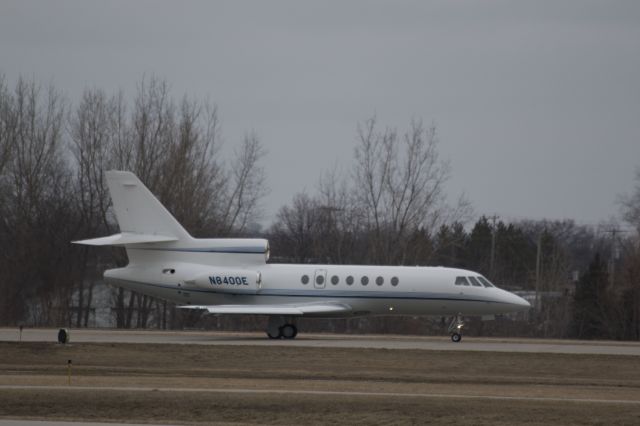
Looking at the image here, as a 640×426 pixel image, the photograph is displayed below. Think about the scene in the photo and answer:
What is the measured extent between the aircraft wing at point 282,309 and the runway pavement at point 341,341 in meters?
0.99

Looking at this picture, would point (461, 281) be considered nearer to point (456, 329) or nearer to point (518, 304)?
point (456, 329)

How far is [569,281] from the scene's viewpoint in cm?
8044

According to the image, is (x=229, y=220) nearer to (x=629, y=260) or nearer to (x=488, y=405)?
(x=629, y=260)

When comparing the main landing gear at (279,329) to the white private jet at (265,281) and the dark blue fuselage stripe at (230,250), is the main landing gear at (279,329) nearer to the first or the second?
the white private jet at (265,281)

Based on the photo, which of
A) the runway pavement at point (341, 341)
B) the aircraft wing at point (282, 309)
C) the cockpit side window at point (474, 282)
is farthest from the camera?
the cockpit side window at point (474, 282)

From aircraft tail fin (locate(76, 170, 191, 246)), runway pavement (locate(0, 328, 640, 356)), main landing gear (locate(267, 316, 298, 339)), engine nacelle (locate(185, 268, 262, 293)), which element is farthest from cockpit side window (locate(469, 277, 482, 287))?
aircraft tail fin (locate(76, 170, 191, 246))

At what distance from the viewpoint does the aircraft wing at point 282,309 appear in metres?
37.0

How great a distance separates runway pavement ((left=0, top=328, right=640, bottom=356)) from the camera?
1404 inches

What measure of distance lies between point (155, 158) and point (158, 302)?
306 inches

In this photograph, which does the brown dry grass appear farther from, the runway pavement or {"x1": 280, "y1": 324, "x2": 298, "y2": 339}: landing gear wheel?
{"x1": 280, "y1": 324, "x2": 298, "y2": 339}: landing gear wheel

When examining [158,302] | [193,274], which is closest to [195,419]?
[193,274]

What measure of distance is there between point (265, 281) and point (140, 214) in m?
4.89

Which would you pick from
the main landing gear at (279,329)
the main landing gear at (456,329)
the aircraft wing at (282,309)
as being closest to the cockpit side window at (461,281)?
the main landing gear at (456,329)

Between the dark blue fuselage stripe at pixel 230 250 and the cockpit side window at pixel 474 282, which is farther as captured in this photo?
the dark blue fuselage stripe at pixel 230 250
